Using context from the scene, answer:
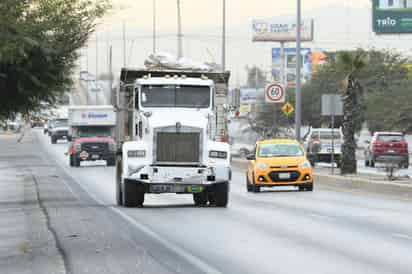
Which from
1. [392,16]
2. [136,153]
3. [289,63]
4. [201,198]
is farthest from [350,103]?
[289,63]

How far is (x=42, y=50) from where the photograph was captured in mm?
24438

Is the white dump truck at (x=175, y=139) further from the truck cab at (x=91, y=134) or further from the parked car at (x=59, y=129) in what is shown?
the parked car at (x=59, y=129)

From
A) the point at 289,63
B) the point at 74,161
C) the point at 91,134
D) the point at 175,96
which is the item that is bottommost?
the point at 74,161

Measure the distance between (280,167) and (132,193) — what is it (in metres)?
8.41

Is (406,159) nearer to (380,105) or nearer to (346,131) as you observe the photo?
(346,131)

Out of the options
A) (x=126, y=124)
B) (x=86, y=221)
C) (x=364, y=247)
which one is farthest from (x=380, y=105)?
(x=364, y=247)

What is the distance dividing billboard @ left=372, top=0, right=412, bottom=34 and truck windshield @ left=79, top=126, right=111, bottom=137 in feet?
108

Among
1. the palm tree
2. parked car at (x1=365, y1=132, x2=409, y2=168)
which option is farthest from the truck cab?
the palm tree

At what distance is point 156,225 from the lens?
22.5 m

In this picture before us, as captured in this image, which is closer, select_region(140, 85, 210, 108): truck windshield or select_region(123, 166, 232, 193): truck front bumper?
select_region(123, 166, 232, 193): truck front bumper

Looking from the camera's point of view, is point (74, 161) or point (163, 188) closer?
point (163, 188)

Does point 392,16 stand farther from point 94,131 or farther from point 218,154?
point 218,154

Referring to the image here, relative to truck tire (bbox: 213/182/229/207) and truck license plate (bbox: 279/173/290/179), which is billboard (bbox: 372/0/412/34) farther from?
truck tire (bbox: 213/182/229/207)

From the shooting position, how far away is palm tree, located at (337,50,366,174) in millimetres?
43312
